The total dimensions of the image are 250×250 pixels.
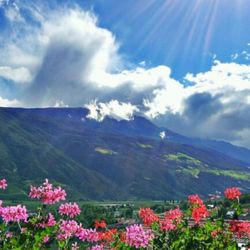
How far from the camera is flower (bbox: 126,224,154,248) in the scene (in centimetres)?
1070

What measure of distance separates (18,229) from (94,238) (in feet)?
7.75

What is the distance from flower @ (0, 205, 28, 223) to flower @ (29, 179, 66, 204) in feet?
1.36

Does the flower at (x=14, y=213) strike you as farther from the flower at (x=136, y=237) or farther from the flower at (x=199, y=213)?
the flower at (x=199, y=213)

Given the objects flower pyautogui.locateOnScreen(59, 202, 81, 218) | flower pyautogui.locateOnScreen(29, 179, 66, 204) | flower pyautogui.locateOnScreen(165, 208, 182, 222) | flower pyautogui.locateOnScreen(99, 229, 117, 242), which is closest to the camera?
flower pyautogui.locateOnScreen(29, 179, 66, 204)

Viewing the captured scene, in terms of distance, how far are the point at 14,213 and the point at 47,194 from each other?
0.87 metres

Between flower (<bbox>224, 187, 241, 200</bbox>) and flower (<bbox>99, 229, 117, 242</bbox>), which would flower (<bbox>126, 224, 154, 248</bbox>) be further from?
flower (<bbox>224, 187, 241, 200</bbox>)

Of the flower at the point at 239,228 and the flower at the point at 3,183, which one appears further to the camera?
the flower at the point at 239,228

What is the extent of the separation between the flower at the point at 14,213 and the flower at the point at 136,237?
2.34 metres

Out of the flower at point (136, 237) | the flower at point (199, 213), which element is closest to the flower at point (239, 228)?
the flower at point (199, 213)

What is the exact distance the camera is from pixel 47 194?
1120cm

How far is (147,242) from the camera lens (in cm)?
1080

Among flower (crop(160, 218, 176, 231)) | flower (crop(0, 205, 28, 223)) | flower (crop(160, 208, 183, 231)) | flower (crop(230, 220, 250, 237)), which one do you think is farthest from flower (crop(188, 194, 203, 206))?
flower (crop(0, 205, 28, 223))

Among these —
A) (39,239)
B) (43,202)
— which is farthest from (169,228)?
(39,239)

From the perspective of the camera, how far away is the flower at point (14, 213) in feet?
34.9
